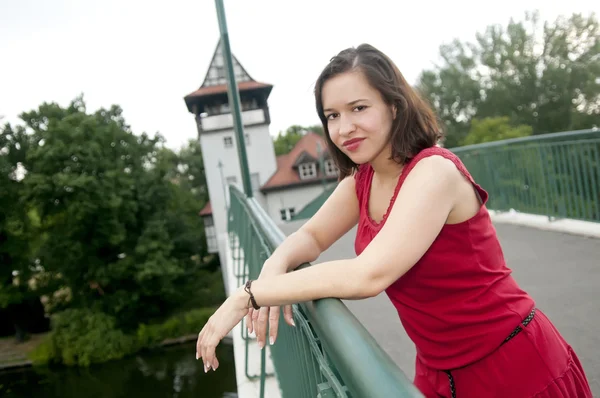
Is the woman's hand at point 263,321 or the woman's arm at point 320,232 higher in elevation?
the woman's arm at point 320,232

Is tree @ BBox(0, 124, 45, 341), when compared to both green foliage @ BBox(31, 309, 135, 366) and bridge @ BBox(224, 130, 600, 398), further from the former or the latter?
bridge @ BBox(224, 130, 600, 398)

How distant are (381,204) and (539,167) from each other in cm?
494

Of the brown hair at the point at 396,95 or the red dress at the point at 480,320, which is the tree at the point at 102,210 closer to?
the brown hair at the point at 396,95

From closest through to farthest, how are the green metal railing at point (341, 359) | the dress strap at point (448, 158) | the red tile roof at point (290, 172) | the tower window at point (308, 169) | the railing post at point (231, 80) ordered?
the green metal railing at point (341, 359) → the dress strap at point (448, 158) → the railing post at point (231, 80) → the red tile roof at point (290, 172) → the tower window at point (308, 169)

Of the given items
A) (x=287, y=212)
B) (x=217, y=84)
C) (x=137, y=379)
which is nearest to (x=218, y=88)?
(x=217, y=84)

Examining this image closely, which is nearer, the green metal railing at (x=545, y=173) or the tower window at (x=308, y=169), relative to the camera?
the green metal railing at (x=545, y=173)

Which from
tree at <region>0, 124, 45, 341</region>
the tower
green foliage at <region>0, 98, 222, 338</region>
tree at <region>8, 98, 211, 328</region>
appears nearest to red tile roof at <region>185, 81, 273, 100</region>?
the tower

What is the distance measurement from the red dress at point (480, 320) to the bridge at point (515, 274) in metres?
0.29

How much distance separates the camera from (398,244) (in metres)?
1.29

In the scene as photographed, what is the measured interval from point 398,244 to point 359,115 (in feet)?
1.37

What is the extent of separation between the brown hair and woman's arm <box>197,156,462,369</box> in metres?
0.13

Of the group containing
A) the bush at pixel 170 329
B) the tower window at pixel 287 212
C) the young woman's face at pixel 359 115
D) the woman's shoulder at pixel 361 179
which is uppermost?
the young woman's face at pixel 359 115

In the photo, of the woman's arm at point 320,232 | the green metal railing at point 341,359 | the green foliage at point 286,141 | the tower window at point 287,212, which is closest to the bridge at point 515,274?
the green metal railing at point 341,359

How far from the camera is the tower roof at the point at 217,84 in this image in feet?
117
